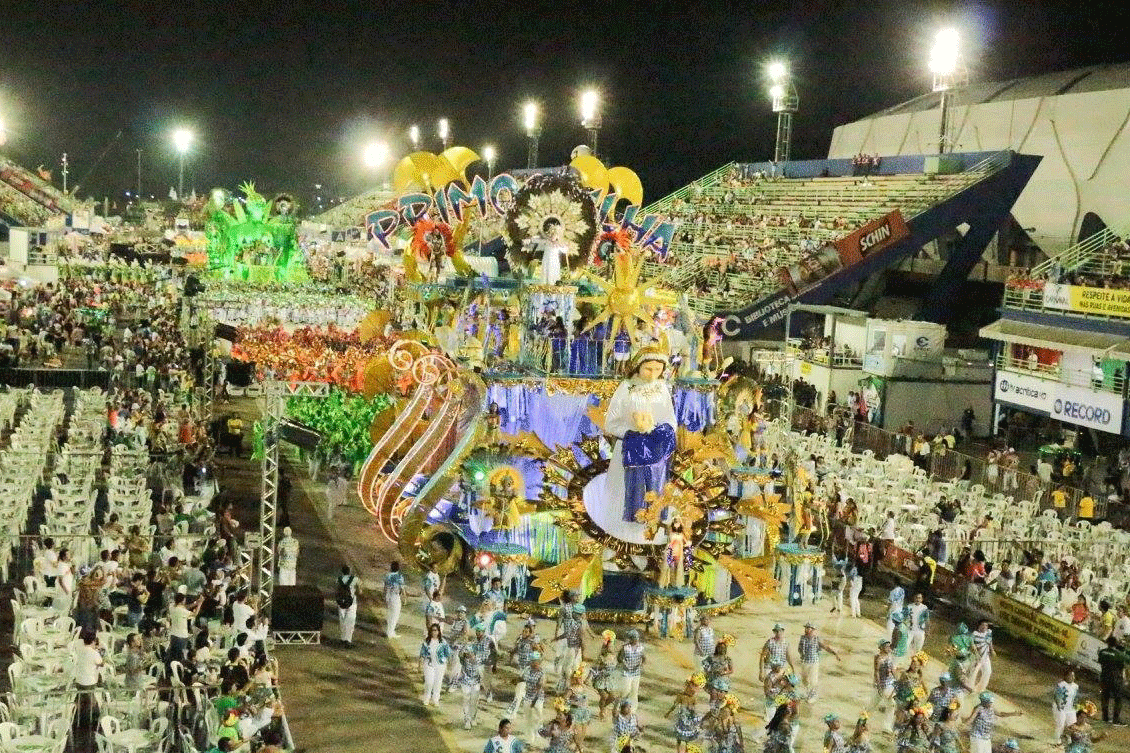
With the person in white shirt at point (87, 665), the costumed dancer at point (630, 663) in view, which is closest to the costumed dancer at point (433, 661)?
the costumed dancer at point (630, 663)

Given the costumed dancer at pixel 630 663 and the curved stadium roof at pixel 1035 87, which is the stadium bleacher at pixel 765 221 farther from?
the costumed dancer at pixel 630 663

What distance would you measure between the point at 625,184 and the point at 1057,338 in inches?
466

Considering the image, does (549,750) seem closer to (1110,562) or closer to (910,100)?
(1110,562)

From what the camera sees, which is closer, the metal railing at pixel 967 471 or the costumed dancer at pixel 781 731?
the costumed dancer at pixel 781 731

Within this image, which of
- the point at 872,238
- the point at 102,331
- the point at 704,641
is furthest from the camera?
the point at 102,331

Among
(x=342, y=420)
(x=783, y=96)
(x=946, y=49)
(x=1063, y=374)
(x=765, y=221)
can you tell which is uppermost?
(x=783, y=96)

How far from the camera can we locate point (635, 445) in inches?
735

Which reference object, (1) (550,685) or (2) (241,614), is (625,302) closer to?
(1) (550,685)

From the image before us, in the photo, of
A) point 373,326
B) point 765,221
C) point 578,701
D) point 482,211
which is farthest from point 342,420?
point 765,221

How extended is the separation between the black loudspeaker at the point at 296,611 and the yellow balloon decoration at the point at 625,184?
33.4 feet

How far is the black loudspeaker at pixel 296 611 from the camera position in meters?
18.0

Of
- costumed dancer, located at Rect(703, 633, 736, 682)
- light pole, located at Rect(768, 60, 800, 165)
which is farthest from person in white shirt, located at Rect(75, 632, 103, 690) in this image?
light pole, located at Rect(768, 60, 800, 165)

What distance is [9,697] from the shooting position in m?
13.4

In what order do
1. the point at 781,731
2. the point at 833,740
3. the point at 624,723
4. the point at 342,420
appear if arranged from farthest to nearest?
the point at 342,420 < the point at 624,723 < the point at 781,731 < the point at 833,740
